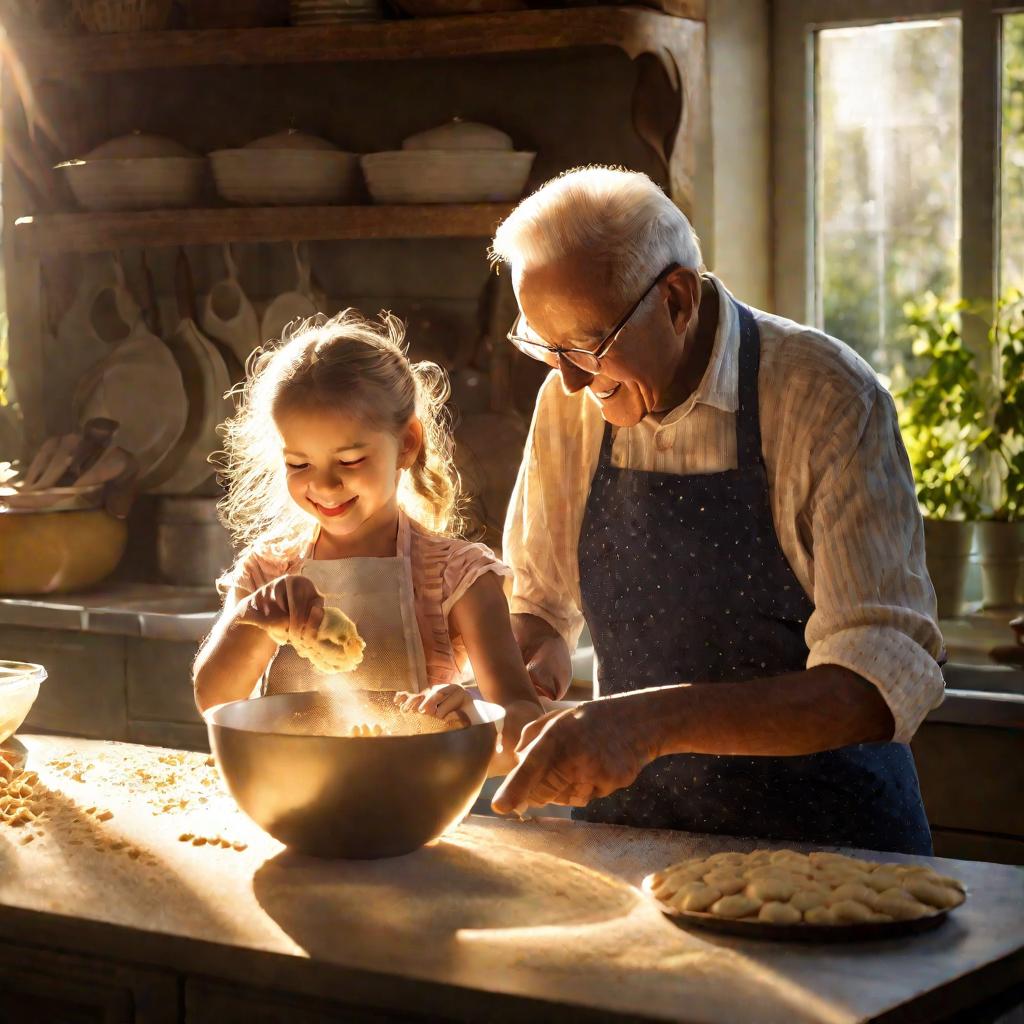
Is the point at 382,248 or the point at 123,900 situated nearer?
the point at 123,900

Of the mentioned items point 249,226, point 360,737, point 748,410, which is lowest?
point 360,737

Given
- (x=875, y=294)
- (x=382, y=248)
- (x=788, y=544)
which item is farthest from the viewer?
(x=382, y=248)

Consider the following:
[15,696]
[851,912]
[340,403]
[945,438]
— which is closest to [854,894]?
[851,912]

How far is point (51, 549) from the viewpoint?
3271 millimetres

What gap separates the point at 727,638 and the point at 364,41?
1.70 m

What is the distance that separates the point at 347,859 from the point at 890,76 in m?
2.21

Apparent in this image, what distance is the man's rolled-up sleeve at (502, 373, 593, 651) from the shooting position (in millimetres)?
1999

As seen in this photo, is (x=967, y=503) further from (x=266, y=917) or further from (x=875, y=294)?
(x=266, y=917)

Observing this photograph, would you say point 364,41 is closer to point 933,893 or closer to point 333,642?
point 333,642

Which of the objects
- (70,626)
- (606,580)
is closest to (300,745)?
(606,580)

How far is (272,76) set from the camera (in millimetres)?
3445

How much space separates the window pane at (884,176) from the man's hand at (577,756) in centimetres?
188

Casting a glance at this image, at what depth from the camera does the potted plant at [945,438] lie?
3.02m

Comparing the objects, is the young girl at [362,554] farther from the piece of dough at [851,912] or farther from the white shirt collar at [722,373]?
the piece of dough at [851,912]
